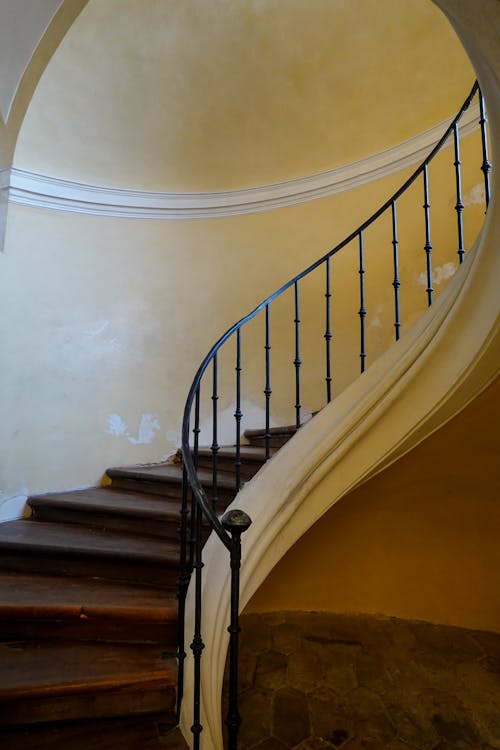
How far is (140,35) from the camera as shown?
2762mm

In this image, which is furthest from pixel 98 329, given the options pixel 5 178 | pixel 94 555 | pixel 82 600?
pixel 82 600

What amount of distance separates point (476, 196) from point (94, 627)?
10.6ft

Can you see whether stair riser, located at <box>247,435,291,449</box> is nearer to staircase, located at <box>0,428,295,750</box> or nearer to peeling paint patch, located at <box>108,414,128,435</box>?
staircase, located at <box>0,428,295,750</box>

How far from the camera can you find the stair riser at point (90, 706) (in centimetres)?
130

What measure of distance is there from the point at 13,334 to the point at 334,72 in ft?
10.1

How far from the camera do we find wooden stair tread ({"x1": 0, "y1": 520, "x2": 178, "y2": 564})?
1828 mm

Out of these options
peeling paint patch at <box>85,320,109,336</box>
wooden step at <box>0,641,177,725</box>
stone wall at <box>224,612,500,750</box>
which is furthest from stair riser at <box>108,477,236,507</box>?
peeling paint patch at <box>85,320,109,336</box>

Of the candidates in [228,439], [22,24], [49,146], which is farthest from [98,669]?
[22,24]

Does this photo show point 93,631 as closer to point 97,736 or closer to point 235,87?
point 97,736

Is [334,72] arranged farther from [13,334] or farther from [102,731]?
[102,731]

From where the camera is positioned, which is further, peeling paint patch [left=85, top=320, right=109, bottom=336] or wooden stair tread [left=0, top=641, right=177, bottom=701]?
peeling paint patch [left=85, top=320, right=109, bottom=336]

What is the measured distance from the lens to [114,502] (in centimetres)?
229

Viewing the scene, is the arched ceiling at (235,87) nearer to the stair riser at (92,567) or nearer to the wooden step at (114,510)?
the wooden step at (114,510)

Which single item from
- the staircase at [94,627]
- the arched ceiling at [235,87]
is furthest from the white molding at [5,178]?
the staircase at [94,627]
